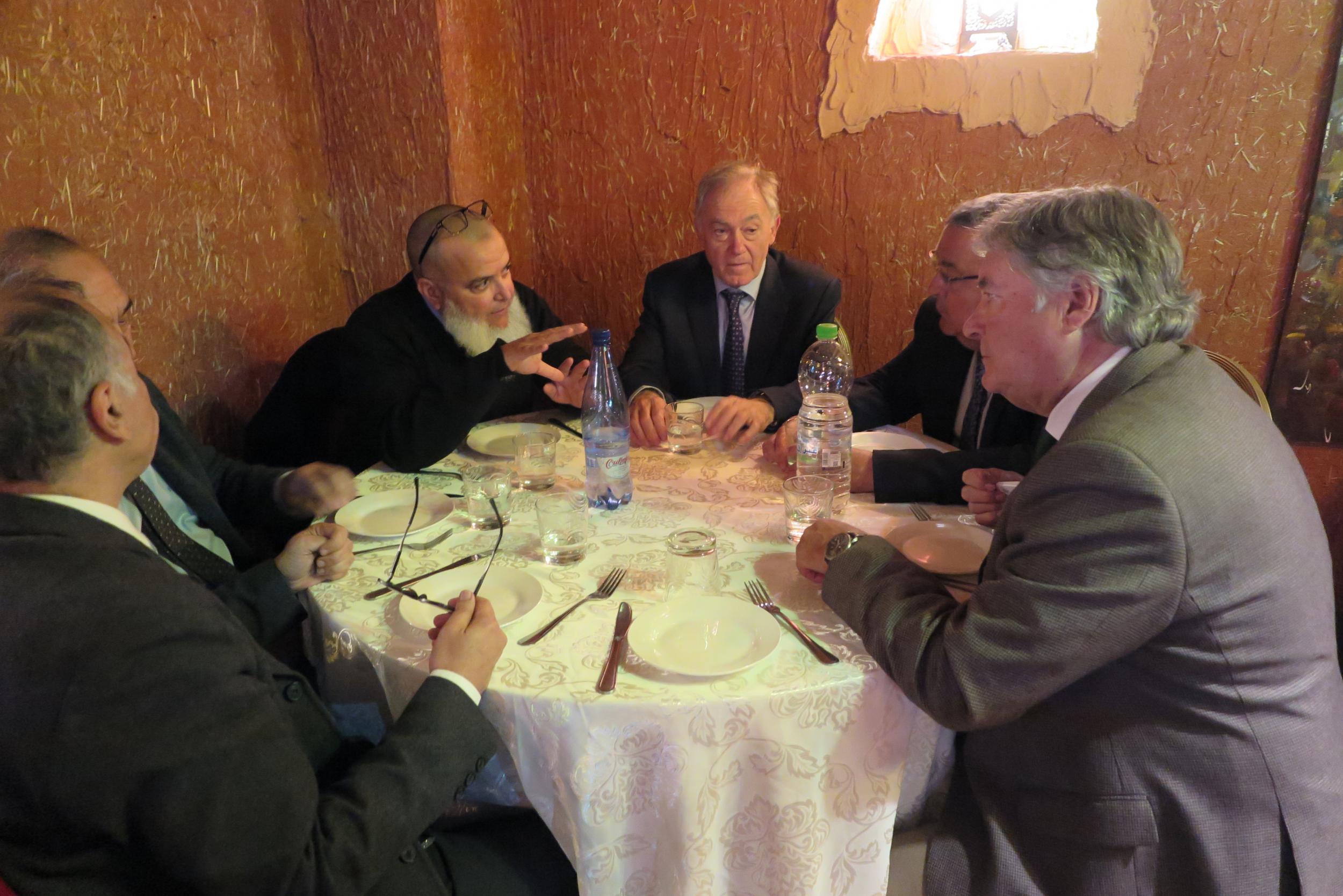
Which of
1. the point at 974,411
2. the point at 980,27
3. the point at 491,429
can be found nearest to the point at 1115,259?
the point at 974,411

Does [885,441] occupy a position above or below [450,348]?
below

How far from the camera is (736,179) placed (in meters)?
2.86

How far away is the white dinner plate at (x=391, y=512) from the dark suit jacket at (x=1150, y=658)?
0.95m

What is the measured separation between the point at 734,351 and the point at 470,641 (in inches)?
79.9

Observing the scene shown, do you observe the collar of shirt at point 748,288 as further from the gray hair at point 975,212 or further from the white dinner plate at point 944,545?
the white dinner plate at point 944,545

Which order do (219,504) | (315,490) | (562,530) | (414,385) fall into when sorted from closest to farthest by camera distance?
(562,530)
(315,490)
(219,504)
(414,385)

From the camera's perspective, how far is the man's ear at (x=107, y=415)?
967mm

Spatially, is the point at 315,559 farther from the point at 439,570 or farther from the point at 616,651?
the point at 616,651

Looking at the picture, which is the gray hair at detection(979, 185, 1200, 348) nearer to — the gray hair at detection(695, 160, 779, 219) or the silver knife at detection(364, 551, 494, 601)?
the silver knife at detection(364, 551, 494, 601)

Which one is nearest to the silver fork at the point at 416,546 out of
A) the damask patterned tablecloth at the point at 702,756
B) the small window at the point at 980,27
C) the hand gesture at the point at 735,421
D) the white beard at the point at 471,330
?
the damask patterned tablecloth at the point at 702,756

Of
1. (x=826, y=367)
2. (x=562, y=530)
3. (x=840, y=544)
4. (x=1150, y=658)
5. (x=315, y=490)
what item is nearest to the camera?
(x=1150, y=658)

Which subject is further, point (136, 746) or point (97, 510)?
point (97, 510)

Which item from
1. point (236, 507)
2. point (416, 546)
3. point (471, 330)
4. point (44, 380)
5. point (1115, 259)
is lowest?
point (236, 507)

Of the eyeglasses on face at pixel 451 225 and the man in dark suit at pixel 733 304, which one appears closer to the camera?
the eyeglasses on face at pixel 451 225
